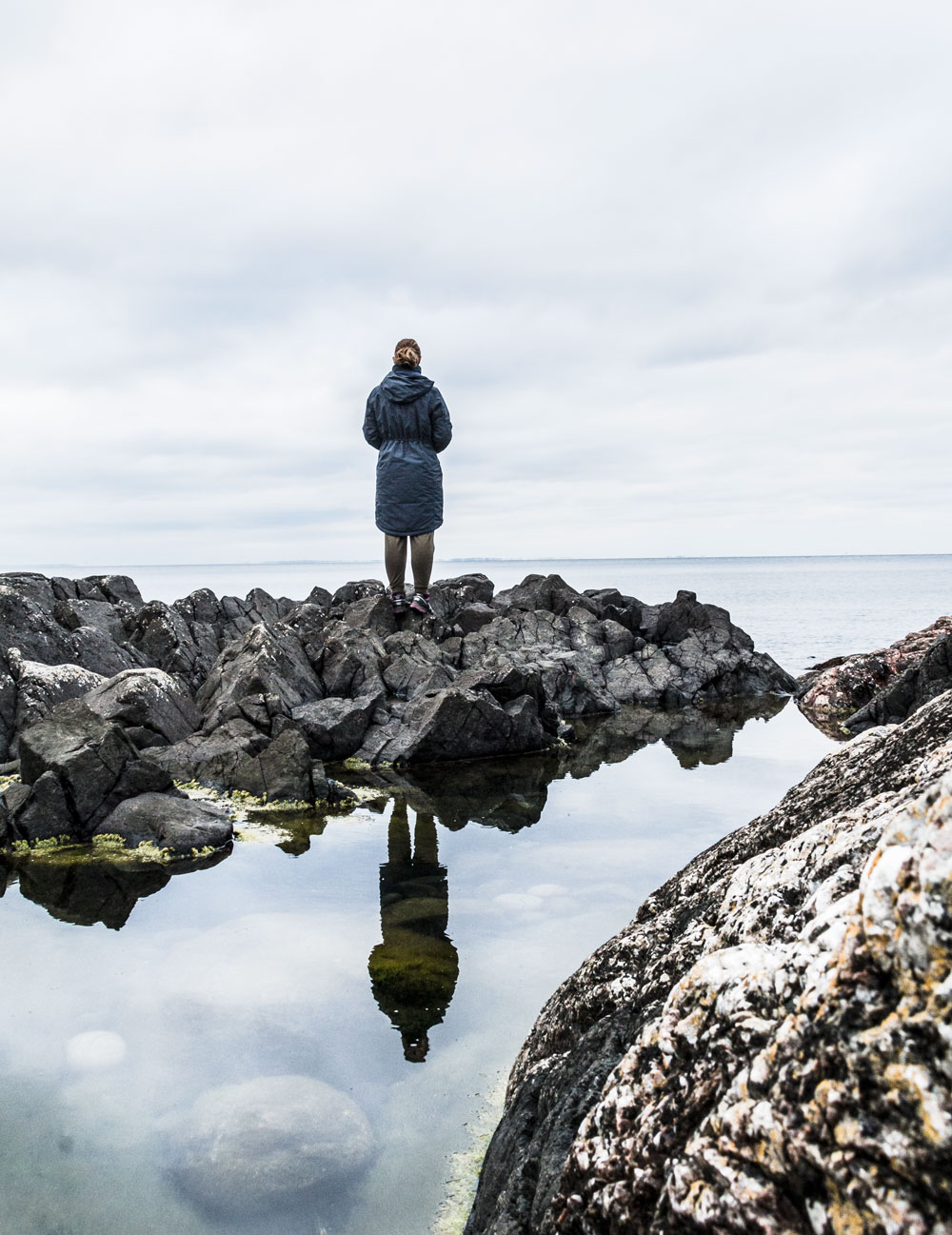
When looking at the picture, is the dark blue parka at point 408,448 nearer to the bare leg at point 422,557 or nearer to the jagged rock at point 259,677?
the bare leg at point 422,557

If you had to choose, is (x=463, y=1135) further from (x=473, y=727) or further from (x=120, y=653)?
(x=120, y=653)

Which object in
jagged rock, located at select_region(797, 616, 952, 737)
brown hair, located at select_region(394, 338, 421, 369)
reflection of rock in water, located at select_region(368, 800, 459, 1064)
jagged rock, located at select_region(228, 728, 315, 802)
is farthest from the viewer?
brown hair, located at select_region(394, 338, 421, 369)

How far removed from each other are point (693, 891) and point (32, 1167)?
2.51 meters

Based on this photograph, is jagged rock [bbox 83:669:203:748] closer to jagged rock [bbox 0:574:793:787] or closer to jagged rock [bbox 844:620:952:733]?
jagged rock [bbox 0:574:793:787]

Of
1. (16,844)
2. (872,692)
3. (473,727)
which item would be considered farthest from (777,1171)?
(872,692)

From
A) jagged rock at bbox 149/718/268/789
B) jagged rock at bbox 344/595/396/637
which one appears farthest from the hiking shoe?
jagged rock at bbox 149/718/268/789

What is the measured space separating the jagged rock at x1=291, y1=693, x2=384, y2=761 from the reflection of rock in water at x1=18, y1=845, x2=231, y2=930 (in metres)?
3.21

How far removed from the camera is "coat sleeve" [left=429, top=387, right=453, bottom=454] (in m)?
14.6

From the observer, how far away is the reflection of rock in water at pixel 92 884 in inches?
208

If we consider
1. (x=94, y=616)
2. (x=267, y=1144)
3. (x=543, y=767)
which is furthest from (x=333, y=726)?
(x=267, y=1144)

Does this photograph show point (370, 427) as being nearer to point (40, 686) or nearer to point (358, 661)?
point (358, 661)

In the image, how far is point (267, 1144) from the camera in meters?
3.10

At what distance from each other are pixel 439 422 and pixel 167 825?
9.67 metres

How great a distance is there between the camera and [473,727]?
9.67 metres
